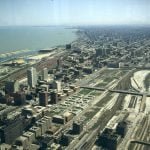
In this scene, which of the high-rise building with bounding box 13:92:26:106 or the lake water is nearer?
the high-rise building with bounding box 13:92:26:106

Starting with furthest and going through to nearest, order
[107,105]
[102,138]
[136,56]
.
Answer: [136,56] < [107,105] < [102,138]

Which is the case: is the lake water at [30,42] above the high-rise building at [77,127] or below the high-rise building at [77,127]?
above

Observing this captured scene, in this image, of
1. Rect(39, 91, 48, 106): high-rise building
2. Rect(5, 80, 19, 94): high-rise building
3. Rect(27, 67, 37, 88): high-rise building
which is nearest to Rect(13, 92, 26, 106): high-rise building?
Rect(39, 91, 48, 106): high-rise building

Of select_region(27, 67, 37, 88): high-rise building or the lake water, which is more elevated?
the lake water

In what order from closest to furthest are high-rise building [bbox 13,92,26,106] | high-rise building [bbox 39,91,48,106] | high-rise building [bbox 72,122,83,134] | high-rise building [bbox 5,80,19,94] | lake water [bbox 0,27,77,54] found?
1. high-rise building [bbox 72,122,83,134]
2. high-rise building [bbox 39,91,48,106]
3. high-rise building [bbox 13,92,26,106]
4. high-rise building [bbox 5,80,19,94]
5. lake water [bbox 0,27,77,54]

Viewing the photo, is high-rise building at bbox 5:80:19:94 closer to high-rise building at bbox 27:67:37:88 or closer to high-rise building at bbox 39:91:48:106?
high-rise building at bbox 27:67:37:88

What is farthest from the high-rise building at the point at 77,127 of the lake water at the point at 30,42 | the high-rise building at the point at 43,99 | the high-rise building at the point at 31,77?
the lake water at the point at 30,42

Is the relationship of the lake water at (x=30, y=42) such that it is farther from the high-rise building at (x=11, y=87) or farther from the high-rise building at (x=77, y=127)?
the high-rise building at (x=77, y=127)

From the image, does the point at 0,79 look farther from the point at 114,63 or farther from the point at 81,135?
the point at 81,135

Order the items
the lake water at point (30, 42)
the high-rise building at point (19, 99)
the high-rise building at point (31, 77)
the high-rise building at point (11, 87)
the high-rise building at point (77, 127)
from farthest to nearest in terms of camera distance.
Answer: the lake water at point (30, 42)
the high-rise building at point (31, 77)
the high-rise building at point (11, 87)
the high-rise building at point (19, 99)
the high-rise building at point (77, 127)

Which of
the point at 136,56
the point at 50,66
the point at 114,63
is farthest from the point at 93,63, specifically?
the point at 136,56

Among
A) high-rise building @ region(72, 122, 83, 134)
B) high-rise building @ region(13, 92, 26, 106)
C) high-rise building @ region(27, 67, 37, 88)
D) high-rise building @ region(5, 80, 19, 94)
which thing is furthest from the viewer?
high-rise building @ region(27, 67, 37, 88)
